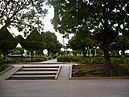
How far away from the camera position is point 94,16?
76.9 feet

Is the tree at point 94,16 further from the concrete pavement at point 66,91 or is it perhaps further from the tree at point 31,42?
the tree at point 31,42

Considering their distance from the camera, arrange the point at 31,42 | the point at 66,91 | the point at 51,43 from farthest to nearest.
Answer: the point at 51,43 < the point at 31,42 < the point at 66,91

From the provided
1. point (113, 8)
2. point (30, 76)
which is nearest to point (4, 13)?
point (30, 76)

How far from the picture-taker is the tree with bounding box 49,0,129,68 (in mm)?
23062

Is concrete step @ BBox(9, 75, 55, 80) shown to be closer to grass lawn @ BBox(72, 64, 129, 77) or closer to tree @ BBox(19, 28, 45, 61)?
grass lawn @ BBox(72, 64, 129, 77)

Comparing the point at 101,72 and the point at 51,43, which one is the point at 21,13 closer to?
the point at 101,72

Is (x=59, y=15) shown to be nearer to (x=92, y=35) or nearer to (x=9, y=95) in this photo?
(x=92, y=35)

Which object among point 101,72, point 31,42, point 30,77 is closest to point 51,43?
point 31,42

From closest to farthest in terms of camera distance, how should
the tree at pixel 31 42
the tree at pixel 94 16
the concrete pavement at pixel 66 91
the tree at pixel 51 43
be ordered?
the concrete pavement at pixel 66 91
the tree at pixel 94 16
the tree at pixel 31 42
the tree at pixel 51 43

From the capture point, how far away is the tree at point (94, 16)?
23.1 meters

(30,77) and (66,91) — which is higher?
(30,77)

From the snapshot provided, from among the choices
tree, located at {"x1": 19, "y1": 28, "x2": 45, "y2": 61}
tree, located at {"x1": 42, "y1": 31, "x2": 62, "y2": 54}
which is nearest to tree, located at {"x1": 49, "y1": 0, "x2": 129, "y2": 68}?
tree, located at {"x1": 19, "y1": 28, "x2": 45, "y2": 61}

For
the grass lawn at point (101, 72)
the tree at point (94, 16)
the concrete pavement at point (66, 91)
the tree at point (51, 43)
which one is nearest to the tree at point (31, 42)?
the grass lawn at point (101, 72)

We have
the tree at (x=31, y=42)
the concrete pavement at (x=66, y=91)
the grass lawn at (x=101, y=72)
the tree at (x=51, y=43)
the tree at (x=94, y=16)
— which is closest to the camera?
the concrete pavement at (x=66, y=91)
